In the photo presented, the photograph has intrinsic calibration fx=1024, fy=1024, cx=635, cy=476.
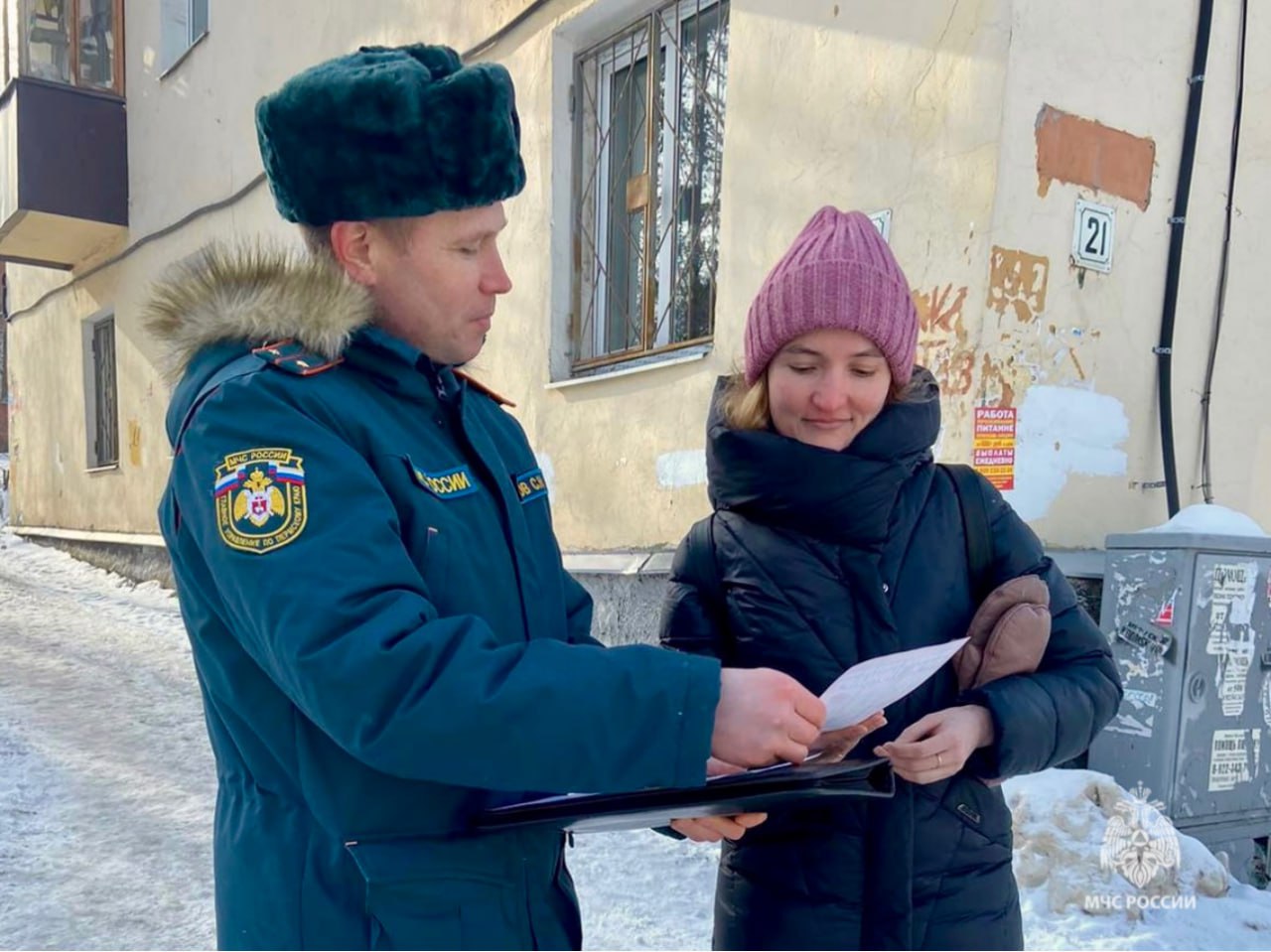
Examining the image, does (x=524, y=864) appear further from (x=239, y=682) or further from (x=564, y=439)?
(x=564, y=439)

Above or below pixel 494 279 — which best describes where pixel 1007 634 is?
below

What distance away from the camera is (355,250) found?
1188 millimetres

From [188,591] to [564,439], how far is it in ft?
14.1

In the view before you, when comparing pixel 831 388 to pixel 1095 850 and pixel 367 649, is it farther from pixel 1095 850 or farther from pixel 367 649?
pixel 1095 850

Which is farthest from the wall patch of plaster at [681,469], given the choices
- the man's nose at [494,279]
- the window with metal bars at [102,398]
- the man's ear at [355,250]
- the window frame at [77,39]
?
the window frame at [77,39]

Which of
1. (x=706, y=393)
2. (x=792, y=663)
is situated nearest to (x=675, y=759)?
(x=792, y=663)

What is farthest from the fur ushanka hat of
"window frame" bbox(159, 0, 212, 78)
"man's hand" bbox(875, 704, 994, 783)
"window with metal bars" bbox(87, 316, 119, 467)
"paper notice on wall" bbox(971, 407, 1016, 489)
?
"window with metal bars" bbox(87, 316, 119, 467)

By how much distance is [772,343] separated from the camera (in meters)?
1.68

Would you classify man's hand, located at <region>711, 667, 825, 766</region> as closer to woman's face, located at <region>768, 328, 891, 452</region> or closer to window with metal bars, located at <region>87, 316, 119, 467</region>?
woman's face, located at <region>768, 328, 891, 452</region>

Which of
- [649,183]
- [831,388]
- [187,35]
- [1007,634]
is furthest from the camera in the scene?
[187,35]

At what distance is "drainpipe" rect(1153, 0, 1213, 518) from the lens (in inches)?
145

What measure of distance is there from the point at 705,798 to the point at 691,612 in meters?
0.60

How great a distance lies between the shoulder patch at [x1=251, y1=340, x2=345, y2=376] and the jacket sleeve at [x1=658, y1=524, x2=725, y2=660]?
0.75m

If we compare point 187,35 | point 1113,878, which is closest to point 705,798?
point 1113,878
